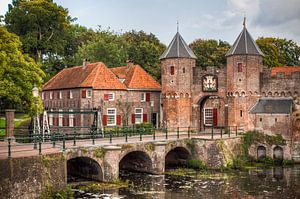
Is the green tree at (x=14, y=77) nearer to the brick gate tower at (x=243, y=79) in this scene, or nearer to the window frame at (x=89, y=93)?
the window frame at (x=89, y=93)

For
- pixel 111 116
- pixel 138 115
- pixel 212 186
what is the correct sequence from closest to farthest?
1. pixel 212 186
2. pixel 111 116
3. pixel 138 115

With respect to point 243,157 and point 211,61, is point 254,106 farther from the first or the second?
point 211,61

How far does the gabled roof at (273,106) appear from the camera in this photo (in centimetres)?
3206

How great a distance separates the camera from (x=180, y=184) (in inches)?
926

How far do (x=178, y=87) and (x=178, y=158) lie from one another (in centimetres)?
816

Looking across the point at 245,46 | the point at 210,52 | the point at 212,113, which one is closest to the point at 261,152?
the point at 245,46

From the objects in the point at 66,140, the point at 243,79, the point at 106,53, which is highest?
the point at 106,53

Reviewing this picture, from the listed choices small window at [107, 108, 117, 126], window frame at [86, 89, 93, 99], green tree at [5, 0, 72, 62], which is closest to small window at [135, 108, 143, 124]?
small window at [107, 108, 117, 126]

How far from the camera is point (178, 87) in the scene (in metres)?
36.4

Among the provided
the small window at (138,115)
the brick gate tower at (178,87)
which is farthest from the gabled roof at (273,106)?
the small window at (138,115)

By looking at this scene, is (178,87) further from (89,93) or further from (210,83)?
(89,93)

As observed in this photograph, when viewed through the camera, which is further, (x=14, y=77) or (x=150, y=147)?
(x=150, y=147)

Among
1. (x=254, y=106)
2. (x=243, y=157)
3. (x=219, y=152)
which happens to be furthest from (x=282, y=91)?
(x=219, y=152)

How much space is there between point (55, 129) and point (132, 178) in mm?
17655
